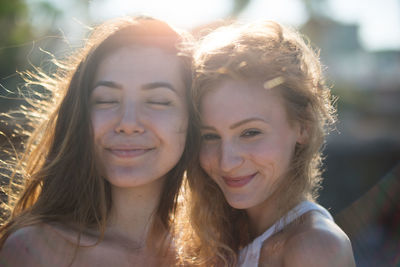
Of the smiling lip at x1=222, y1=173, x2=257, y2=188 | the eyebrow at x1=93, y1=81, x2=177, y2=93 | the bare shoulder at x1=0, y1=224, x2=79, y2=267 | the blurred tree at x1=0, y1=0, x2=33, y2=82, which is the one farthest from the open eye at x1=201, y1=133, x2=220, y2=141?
the blurred tree at x1=0, y1=0, x2=33, y2=82

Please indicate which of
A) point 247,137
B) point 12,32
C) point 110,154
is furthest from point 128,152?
point 12,32

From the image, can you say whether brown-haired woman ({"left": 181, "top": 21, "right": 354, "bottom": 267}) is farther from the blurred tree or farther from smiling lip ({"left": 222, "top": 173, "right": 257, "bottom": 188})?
the blurred tree

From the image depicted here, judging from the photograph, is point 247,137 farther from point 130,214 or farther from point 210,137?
point 130,214

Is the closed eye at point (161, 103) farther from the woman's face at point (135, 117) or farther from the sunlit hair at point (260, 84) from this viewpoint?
the sunlit hair at point (260, 84)

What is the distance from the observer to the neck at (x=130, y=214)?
2.53 m

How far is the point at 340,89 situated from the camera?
65.6 feet

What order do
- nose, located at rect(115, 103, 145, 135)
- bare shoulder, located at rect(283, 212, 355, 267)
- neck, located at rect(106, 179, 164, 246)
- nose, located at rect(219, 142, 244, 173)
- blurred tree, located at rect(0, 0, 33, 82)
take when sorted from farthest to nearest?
blurred tree, located at rect(0, 0, 33, 82), neck, located at rect(106, 179, 164, 246), nose, located at rect(219, 142, 244, 173), nose, located at rect(115, 103, 145, 135), bare shoulder, located at rect(283, 212, 355, 267)

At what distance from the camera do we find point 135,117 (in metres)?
2.33

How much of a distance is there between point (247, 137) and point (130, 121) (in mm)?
644

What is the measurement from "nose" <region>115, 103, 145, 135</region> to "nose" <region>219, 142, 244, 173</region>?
0.46 meters

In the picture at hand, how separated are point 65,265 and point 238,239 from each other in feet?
3.52

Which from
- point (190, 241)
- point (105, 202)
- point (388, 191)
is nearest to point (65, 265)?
point (105, 202)

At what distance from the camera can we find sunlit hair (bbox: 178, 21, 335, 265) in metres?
2.48

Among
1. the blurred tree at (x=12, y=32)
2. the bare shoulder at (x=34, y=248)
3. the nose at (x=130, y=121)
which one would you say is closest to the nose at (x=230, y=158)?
the nose at (x=130, y=121)
